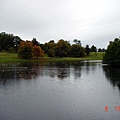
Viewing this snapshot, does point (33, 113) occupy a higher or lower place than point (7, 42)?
lower

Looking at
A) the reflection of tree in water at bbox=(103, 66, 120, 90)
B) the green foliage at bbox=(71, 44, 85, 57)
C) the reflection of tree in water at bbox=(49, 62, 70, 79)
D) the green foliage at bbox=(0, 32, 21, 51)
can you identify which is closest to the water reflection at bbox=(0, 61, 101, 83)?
the reflection of tree in water at bbox=(49, 62, 70, 79)

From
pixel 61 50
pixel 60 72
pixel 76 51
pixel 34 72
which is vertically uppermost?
pixel 61 50

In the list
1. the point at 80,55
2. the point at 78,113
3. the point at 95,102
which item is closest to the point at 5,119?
the point at 78,113

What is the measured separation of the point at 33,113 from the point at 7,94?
29.9ft

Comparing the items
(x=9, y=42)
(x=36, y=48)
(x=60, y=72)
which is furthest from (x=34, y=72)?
(x=9, y=42)

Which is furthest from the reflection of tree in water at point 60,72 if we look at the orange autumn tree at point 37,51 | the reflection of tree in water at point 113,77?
the orange autumn tree at point 37,51

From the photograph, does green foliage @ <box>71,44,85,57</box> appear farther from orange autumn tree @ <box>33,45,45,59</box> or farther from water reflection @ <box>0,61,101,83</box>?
water reflection @ <box>0,61,101,83</box>

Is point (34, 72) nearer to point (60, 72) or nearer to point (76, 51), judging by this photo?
point (60, 72)

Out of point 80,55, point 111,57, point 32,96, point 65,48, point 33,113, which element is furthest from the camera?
point 80,55

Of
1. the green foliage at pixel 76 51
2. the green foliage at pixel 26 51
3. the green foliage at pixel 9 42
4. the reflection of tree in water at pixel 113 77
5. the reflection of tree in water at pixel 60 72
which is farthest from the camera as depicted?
the green foliage at pixel 9 42

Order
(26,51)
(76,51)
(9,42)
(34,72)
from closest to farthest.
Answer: (34,72) → (26,51) → (76,51) → (9,42)

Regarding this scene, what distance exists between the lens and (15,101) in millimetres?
24375

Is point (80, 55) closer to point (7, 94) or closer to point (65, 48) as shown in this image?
point (65, 48)

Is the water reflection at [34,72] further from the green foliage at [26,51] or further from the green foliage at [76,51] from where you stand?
the green foliage at [76,51]
